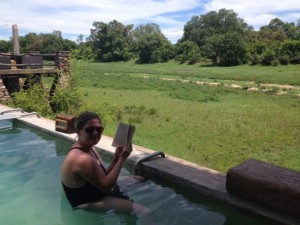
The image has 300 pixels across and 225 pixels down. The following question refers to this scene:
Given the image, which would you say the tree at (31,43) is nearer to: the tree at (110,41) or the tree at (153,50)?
the tree at (110,41)

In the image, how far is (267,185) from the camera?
390 cm

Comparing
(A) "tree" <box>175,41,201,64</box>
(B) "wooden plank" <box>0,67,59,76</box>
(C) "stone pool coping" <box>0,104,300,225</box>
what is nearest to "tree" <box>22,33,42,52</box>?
(A) "tree" <box>175,41,201,64</box>

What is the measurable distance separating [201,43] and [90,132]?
302 feet

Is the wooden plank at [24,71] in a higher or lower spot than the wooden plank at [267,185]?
higher

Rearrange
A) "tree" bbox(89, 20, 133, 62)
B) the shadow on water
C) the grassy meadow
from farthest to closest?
"tree" bbox(89, 20, 133, 62) < the grassy meadow < the shadow on water

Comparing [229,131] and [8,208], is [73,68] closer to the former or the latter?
Answer: [229,131]

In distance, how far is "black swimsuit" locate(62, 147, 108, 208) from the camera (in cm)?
394

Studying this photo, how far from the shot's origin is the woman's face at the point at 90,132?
3773 mm

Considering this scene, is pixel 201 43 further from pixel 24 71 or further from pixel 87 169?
pixel 87 169

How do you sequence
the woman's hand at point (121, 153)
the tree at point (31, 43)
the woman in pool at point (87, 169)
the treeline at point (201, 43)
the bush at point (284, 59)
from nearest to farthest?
the woman in pool at point (87, 169), the woman's hand at point (121, 153), the bush at point (284, 59), the treeline at point (201, 43), the tree at point (31, 43)

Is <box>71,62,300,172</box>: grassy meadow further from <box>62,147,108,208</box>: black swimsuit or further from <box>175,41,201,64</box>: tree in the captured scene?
<box>175,41,201,64</box>: tree

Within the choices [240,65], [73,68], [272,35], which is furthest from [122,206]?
[272,35]

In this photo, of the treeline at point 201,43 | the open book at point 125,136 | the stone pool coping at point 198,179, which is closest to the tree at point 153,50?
the treeline at point 201,43

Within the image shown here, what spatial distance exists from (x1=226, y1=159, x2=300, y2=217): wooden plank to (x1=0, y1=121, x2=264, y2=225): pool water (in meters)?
0.37
